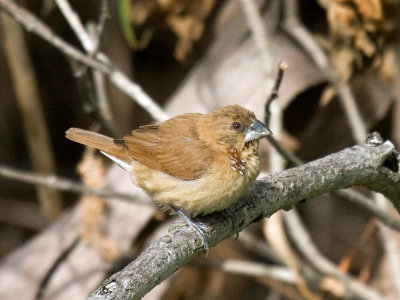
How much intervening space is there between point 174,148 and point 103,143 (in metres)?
0.47

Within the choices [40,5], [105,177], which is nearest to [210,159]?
[105,177]

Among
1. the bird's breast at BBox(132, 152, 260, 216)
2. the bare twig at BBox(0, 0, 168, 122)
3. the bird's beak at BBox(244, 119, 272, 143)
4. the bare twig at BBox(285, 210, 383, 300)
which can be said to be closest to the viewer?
the bird's breast at BBox(132, 152, 260, 216)

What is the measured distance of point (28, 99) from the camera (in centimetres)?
507

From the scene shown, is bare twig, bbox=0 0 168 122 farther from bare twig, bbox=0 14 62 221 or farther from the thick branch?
bare twig, bbox=0 14 62 221

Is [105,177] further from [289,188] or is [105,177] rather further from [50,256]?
[289,188]

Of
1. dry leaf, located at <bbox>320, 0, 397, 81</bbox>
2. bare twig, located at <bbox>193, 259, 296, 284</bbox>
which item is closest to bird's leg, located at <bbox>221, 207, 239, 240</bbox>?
bare twig, located at <bbox>193, 259, 296, 284</bbox>

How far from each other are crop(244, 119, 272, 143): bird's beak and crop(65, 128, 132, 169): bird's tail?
0.64 m

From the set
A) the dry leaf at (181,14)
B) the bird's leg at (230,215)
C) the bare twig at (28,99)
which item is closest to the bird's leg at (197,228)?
the bird's leg at (230,215)

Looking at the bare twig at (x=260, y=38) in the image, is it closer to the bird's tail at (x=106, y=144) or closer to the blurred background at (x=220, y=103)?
the blurred background at (x=220, y=103)

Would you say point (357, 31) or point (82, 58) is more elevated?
point (82, 58)

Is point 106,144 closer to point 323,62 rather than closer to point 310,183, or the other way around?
point 310,183

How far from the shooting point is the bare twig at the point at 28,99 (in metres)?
5.01

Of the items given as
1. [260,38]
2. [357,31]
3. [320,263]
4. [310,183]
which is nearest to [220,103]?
[260,38]

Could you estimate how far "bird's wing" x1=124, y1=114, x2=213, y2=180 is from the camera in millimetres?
2842
